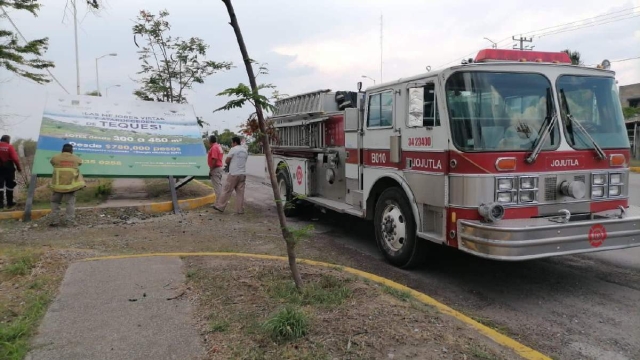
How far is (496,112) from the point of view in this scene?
5277 mm

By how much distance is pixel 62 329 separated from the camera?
3902 mm

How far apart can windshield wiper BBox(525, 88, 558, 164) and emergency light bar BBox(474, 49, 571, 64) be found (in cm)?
47

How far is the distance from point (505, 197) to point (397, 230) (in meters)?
1.59

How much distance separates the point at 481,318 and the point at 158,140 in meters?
8.83

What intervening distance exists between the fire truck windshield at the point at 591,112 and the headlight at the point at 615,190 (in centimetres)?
47

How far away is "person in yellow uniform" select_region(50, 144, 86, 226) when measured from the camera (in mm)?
8905

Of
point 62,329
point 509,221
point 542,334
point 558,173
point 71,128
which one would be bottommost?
point 542,334

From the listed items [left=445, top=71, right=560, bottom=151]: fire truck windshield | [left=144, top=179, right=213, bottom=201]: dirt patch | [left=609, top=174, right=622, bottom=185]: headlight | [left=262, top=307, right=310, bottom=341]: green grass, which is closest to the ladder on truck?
[left=144, top=179, right=213, bottom=201]: dirt patch

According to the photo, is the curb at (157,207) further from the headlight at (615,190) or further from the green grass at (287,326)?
the headlight at (615,190)

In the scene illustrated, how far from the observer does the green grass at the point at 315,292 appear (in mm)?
4250

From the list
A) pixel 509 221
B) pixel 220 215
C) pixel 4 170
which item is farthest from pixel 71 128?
pixel 509 221

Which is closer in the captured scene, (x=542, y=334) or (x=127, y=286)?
(x=542, y=334)

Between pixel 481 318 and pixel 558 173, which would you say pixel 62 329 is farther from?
pixel 558 173

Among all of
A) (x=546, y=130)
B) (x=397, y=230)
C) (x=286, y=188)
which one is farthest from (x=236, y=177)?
(x=546, y=130)
